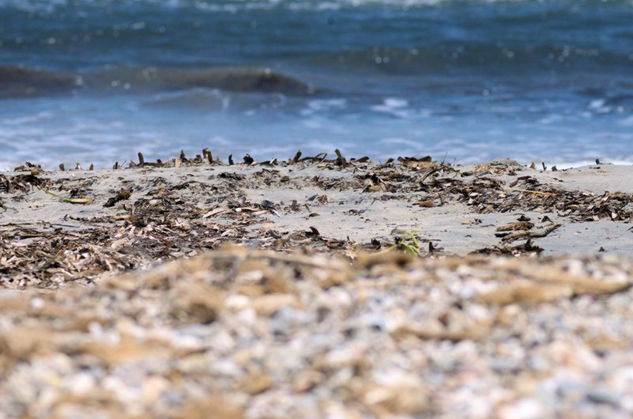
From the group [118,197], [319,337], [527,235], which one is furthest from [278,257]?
[118,197]

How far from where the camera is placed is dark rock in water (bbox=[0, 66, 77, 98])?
40.4 ft

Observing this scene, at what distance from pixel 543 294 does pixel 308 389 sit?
898 mm

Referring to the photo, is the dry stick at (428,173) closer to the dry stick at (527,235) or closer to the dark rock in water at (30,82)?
the dry stick at (527,235)

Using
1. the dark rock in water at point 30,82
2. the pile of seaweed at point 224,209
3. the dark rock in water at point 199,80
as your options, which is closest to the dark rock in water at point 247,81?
the dark rock in water at point 199,80

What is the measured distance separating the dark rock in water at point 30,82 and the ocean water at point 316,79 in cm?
4

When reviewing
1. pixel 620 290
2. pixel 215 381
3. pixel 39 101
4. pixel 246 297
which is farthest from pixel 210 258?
pixel 39 101

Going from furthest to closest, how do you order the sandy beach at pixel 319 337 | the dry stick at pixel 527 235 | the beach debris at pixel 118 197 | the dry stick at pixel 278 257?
the beach debris at pixel 118 197
the dry stick at pixel 527 235
the dry stick at pixel 278 257
the sandy beach at pixel 319 337

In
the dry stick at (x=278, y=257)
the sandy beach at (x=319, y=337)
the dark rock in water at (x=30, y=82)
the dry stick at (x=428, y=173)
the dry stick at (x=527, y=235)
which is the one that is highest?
the dark rock in water at (x=30, y=82)

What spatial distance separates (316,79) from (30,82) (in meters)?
4.05

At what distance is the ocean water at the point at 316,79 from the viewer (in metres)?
9.35

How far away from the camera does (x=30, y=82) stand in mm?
12977

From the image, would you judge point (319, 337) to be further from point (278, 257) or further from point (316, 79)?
point (316, 79)

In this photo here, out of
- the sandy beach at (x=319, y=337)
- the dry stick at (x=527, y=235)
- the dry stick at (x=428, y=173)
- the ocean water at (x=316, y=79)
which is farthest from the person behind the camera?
the ocean water at (x=316, y=79)

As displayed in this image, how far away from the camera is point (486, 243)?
4.81 metres
